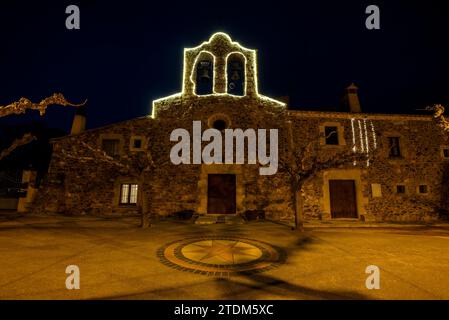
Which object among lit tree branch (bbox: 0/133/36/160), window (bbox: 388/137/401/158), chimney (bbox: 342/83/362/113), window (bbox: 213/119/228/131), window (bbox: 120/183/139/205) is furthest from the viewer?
chimney (bbox: 342/83/362/113)

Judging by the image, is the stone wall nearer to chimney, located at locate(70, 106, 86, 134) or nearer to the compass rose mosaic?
the compass rose mosaic

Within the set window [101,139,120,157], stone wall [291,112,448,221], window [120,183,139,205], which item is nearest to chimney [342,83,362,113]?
stone wall [291,112,448,221]

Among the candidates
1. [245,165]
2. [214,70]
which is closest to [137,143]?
[214,70]

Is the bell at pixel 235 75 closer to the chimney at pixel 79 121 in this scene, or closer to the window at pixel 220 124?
the window at pixel 220 124

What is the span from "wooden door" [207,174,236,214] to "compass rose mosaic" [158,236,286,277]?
4954 millimetres

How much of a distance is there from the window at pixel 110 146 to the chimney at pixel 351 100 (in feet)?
46.0

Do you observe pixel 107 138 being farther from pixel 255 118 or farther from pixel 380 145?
pixel 380 145

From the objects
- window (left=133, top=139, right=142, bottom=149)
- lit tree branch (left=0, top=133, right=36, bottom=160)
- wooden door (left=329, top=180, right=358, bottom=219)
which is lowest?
wooden door (left=329, top=180, right=358, bottom=219)

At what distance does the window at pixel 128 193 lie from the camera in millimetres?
12812

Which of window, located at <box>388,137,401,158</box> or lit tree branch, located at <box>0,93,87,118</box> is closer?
lit tree branch, located at <box>0,93,87,118</box>

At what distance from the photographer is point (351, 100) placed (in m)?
14.4

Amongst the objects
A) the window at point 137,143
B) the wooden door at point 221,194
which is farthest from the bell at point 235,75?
the window at point 137,143

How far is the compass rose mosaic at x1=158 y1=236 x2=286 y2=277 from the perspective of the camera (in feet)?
16.1
